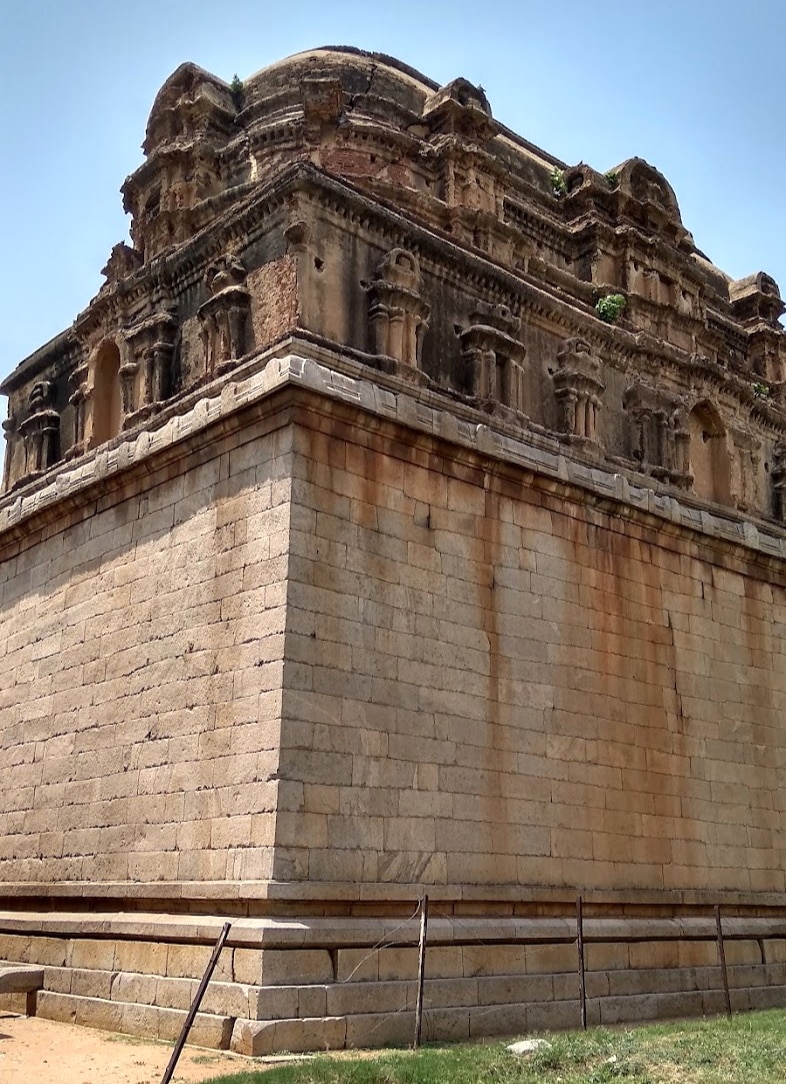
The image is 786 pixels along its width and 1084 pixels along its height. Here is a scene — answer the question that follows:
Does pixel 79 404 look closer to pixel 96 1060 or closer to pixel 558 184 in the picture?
pixel 96 1060

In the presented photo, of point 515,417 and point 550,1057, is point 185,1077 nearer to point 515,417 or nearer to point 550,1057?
point 550,1057

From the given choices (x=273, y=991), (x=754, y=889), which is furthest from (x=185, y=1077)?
(x=754, y=889)

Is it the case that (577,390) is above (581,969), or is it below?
above

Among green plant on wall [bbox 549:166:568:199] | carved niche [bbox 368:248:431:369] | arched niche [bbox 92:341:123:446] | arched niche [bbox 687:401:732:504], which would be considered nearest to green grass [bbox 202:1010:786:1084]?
carved niche [bbox 368:248:431:369]

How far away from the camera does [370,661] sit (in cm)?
1272

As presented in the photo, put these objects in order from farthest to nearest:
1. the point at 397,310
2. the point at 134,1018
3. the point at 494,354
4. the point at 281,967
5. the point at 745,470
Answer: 1. the point at 745,470
2. the point at 494,354
3. the point at 397,310
4. the point at 134,1018
5. the point at 281,967

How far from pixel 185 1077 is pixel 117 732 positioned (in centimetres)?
512

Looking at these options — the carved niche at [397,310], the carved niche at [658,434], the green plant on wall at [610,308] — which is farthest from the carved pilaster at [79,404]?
the green plant on wall at [610,308]

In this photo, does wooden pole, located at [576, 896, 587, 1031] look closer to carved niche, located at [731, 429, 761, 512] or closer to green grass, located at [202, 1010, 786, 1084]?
green grass, located at [202, 1010, 786, 1084]

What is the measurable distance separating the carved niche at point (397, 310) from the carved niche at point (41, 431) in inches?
304

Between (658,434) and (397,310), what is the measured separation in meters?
6.81

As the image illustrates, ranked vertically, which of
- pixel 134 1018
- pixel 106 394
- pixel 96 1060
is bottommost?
pixel 96 1060

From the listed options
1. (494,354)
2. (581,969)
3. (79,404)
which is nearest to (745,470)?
(494,354)

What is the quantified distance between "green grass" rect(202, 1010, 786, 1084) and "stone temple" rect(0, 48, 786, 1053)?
1.13 m
